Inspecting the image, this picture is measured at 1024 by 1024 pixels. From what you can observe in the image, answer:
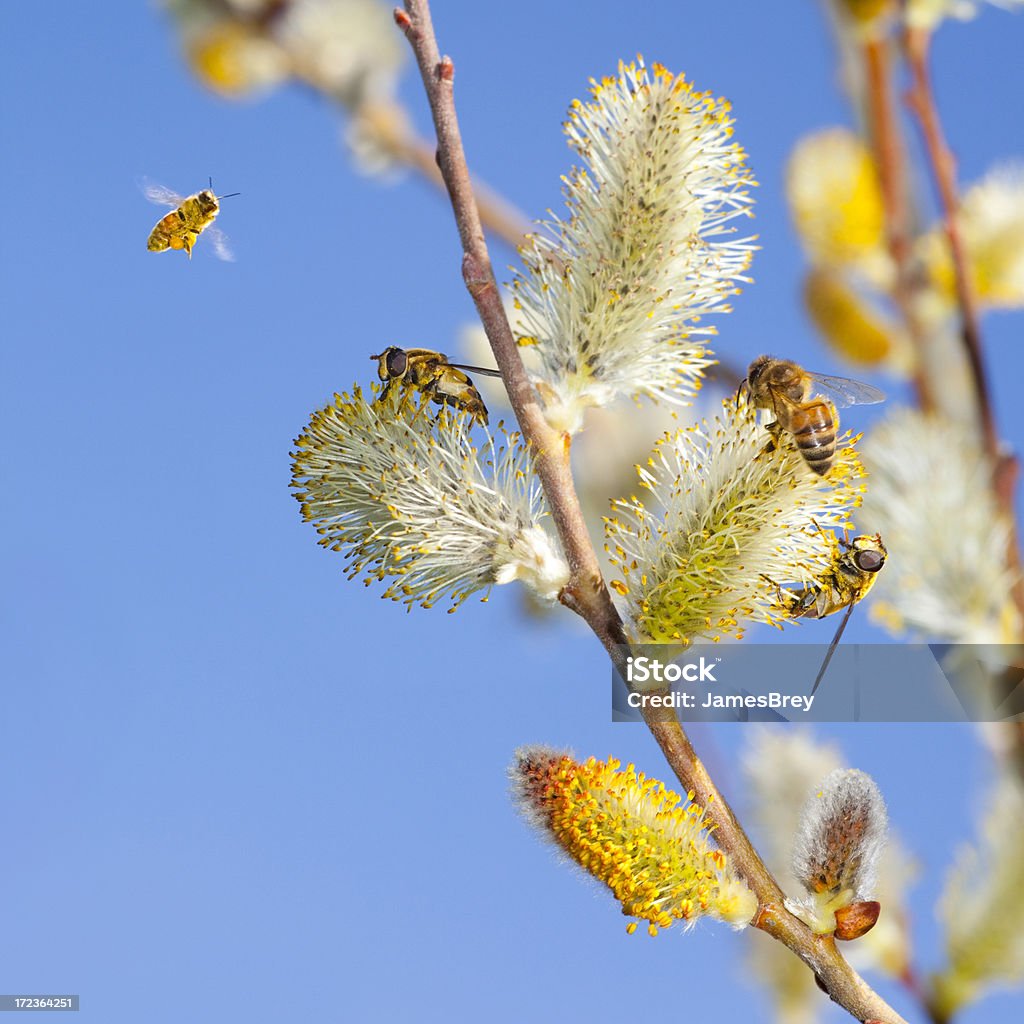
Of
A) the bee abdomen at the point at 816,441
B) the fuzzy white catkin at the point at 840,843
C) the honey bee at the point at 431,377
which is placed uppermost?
the honey bee at the point at 431,377

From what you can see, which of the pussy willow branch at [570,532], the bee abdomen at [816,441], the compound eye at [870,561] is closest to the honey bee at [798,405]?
the bee abdomen at [816,441]

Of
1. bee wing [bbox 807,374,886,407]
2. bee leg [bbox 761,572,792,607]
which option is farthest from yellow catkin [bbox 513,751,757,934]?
bee wing [bbox 807,374,886,407]

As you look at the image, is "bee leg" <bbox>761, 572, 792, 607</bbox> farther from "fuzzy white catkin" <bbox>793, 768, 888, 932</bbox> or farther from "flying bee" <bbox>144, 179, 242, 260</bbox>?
"flying bee" <bbox>144, 179, 242, 260</bbox>

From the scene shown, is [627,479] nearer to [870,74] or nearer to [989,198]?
[870,74]

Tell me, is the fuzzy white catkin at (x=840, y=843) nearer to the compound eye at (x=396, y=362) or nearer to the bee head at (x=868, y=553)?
the bee head at (x=868, y=553)

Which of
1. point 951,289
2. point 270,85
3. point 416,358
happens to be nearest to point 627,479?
point 416,358

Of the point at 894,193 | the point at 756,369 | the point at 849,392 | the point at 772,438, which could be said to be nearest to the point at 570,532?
the point at 772,438
